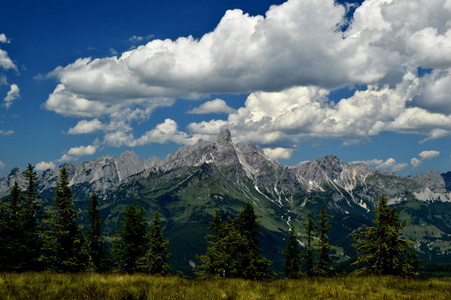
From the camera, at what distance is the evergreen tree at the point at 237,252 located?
112ft

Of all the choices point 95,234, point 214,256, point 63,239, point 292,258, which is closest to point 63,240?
point 63,239

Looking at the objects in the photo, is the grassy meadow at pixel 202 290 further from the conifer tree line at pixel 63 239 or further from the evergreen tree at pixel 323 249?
the evergreen tree at pixel 323 249

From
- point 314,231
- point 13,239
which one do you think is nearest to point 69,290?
point 13,239

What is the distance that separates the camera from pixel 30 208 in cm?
3819

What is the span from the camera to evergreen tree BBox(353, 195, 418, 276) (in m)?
37.4

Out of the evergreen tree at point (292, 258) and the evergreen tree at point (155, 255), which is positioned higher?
the evergreen tree at point (155, 255)

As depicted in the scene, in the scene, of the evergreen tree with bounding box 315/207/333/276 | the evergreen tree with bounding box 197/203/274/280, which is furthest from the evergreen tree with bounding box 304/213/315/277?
the evergreen tree with bounding box 197/203/274/280

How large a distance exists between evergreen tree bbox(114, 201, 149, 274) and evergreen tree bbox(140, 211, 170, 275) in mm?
1256

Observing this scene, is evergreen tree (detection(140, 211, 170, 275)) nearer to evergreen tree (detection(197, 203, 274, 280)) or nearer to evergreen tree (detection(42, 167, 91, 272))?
evergreen tree (detection(197, 203, 274, 280))

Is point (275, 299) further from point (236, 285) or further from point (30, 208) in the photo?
point (30, 208)

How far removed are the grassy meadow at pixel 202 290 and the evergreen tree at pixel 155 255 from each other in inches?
1202

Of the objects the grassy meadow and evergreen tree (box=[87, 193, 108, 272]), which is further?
evergreen tree (box=[87, 193, 108, 272])

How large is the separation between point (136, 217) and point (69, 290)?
36.5 meters

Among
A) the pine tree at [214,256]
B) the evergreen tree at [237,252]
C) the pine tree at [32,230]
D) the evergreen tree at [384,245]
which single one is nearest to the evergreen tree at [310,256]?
the evergreen tree at [237,252]
